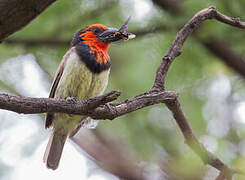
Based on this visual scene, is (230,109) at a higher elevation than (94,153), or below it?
below

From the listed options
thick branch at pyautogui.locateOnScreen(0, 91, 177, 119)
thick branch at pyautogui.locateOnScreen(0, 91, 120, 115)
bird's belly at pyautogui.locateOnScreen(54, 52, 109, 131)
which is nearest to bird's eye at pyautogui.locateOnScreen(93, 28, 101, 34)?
bird's belly at pyautogui.locateOnScreen(54, 52, 109, 131)

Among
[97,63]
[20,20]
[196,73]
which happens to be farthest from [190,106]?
[20,20]

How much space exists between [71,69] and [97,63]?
0.27m

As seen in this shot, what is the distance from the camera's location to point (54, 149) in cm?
453

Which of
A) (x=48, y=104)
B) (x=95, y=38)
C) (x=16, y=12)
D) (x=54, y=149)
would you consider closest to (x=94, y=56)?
(x=95, y=38)

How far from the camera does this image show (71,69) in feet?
13.0

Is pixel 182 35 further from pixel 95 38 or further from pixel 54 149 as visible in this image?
pixel 54 149

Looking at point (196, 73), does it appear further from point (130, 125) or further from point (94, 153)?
point (94, 153)

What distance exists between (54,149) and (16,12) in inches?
80.4

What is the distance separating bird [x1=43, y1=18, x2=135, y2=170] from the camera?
3.96m

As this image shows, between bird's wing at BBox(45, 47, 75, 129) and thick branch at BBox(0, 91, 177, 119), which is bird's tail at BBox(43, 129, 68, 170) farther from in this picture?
thick branch at BBox(0, 91, 177, 119)

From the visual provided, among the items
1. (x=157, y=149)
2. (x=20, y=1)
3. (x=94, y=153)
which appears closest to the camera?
(x=20, y=1)

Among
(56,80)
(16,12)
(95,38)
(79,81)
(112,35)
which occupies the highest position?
(16,12)

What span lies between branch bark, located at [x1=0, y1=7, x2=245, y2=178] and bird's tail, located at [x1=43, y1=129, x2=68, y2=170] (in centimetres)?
179
